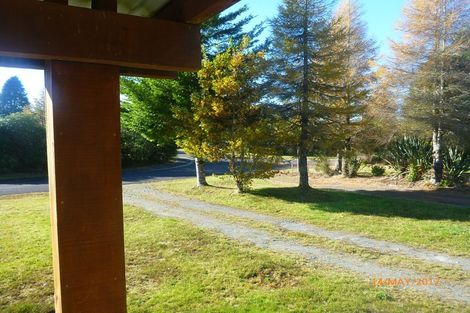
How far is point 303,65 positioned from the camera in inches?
516

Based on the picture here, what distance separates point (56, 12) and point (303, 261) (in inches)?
197

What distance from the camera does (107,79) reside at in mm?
1883

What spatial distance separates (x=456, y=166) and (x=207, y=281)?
13180 mm

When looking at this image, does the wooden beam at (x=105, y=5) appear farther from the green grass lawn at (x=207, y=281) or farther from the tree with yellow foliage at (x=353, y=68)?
the tree with yellow foliage at (x=353, y=68)

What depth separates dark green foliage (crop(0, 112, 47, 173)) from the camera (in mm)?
20873

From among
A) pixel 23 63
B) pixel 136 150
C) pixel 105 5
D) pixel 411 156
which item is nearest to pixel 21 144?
pixel 136 150

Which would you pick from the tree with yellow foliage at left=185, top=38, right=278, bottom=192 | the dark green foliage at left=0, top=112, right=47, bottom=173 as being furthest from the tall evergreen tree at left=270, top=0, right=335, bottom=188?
the dark green foliage at left=0, top=112, right=47, bottom=173

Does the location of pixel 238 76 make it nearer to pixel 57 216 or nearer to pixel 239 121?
pixel 239 121

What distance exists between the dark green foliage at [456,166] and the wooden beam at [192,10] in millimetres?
14632

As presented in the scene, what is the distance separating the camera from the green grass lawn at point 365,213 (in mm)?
7125

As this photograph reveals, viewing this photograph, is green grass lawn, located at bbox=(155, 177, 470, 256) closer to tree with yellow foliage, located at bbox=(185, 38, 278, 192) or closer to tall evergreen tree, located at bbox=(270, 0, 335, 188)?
tree with yellow foliage, located at bbox=(185, 38, 278, 192)

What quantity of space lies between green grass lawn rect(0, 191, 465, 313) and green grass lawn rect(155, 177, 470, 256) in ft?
8.61

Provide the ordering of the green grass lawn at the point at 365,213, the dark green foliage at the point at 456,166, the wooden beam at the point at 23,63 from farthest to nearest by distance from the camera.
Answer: the dark green foliage at the point at 456,166 → the green grass lawn at the point at 365,213 → the wooden beam at the point at 23,63

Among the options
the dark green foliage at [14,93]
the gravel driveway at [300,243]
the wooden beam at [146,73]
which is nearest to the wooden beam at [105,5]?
the wooden beam at [146,73]
